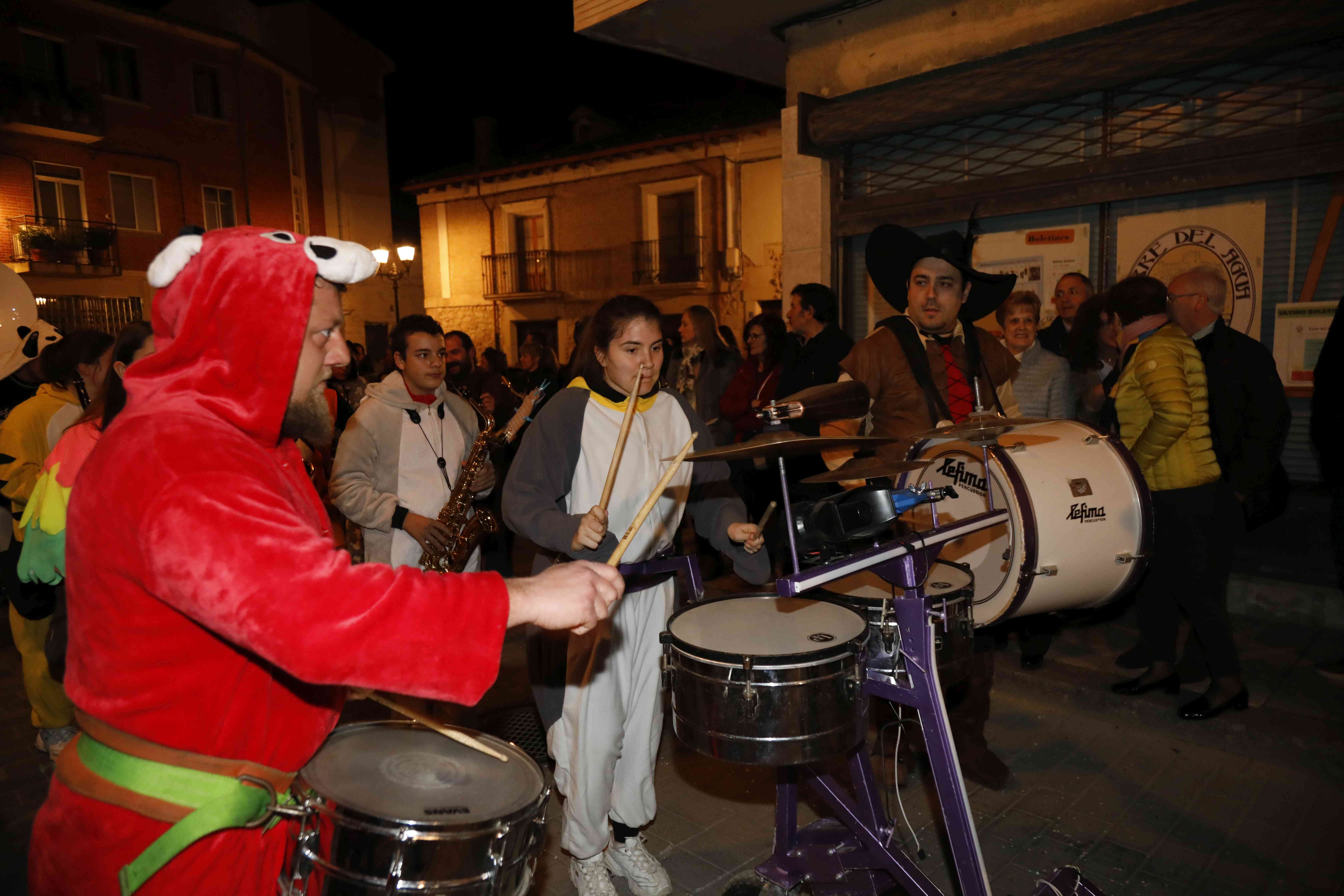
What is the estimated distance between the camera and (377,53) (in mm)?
27266

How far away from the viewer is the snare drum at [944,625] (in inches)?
97.6

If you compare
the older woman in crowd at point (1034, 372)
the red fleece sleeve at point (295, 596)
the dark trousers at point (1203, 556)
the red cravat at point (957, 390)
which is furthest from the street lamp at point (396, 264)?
the red fleece sleeve at point (295, 596)

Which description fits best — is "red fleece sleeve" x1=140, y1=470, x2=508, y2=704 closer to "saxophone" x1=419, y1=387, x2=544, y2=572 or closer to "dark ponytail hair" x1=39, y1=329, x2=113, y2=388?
"saxophone" x1=419, y1=387, x2=544, y2=572

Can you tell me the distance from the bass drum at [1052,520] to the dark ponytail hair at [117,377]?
9.77 ft

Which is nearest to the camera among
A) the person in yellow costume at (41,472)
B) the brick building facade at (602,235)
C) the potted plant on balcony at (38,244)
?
the person in yellow costume at (41,472)

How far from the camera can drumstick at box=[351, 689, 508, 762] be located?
1748 mm

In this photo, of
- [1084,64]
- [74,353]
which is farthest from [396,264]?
[1084,64]

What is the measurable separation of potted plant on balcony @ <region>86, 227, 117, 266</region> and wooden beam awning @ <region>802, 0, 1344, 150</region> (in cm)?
1970

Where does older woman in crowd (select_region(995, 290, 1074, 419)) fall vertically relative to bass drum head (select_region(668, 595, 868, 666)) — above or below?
above

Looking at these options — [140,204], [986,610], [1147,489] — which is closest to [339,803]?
[986,610]

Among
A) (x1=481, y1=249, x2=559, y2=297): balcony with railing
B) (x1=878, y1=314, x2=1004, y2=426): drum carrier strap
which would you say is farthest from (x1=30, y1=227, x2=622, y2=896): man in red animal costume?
(x1=481, y1=249, x2=559, y2=297): balcony with railing

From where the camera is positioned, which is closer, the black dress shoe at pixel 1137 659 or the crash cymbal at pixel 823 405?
the crash cymbal at pixel 823 405

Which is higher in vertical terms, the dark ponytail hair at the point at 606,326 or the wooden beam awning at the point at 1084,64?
the wooden beam awning at the point at 1084,64

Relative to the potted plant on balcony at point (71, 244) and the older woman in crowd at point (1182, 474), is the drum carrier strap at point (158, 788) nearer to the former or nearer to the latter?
the older woman in crowd at point (1182, 474)
